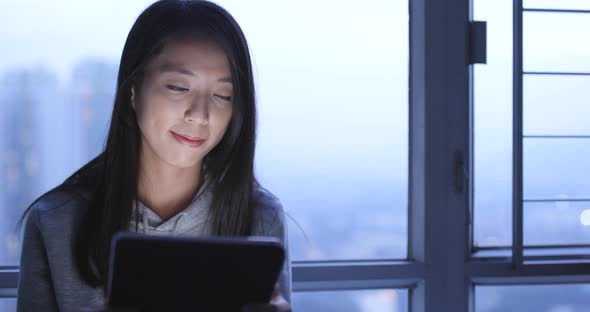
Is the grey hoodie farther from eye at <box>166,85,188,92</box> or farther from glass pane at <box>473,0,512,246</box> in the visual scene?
glass pane at <box>473,0,512,246</box>

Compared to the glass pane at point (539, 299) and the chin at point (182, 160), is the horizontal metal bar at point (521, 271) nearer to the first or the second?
the glass pane at point (539, 299)

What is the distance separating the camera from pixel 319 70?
1587 mm

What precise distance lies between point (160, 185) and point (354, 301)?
0.69 metres

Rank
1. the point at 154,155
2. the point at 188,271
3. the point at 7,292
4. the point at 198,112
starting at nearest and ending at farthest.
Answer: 1. the point at 188,271
2. the point at 198,112
3. the point at 154,155
4. the point at 7,292

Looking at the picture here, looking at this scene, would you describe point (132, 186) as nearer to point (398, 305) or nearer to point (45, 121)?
point (45, 121)

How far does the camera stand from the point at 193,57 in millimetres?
1120

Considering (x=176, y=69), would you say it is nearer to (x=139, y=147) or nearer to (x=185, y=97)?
(x=185, y=97)

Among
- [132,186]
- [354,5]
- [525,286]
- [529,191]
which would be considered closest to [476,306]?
[525,286]

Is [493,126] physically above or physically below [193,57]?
below

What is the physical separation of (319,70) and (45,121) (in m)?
0.74

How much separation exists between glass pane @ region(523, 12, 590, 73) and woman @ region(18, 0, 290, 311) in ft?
2.81

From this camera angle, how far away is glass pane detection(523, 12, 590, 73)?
5.20 ft

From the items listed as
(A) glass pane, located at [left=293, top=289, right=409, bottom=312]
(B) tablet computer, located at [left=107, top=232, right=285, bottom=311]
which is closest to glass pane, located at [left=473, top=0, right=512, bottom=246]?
(A) glass pane, located at [left=293, top=289, right=409, bottom=312]

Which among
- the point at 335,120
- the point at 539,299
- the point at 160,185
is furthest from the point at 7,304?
the point at 539,299
